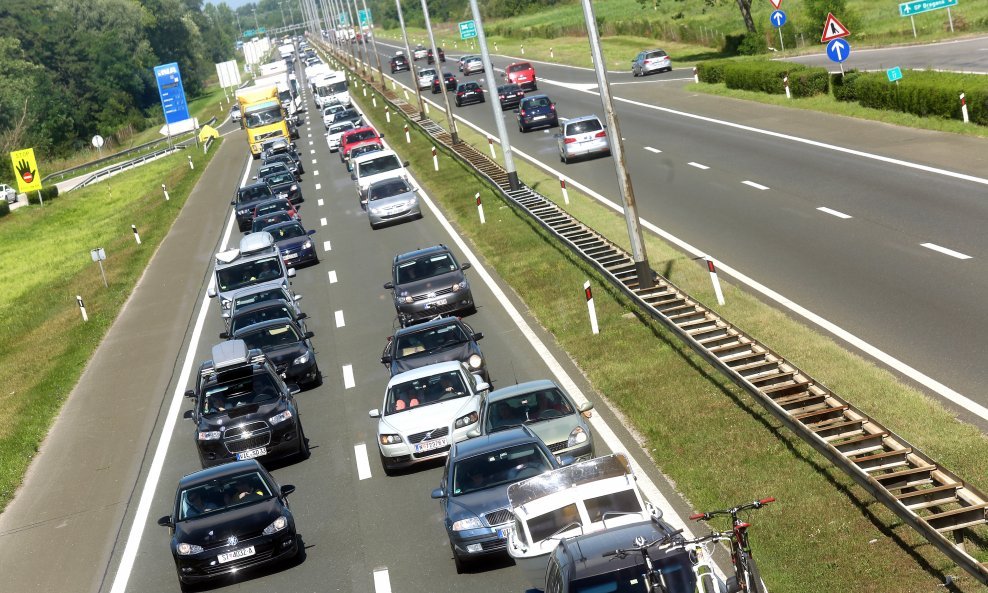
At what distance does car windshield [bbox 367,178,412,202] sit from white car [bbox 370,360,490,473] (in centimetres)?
2199

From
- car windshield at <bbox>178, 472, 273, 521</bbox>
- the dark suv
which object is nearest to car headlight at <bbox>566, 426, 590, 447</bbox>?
car windshield at <bbox>178, 472, 273, 521</bbox>

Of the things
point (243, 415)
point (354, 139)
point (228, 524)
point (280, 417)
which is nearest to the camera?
point (228, 524)

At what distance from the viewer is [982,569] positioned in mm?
9781

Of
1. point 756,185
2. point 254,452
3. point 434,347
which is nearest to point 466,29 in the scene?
point 756,185

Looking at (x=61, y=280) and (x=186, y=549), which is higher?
(x=61, y=280)

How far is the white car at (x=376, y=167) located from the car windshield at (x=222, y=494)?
104 feet

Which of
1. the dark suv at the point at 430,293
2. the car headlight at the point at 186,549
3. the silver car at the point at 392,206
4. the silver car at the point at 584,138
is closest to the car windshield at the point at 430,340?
the dark suv at the point at 430,293

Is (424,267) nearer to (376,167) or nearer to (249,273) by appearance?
(249,273)

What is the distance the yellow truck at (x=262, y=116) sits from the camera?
2672 inches

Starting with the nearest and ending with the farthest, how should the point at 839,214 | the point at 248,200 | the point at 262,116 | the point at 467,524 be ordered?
1. the point at 467,524
2. the point at 839,214
3. the point at 248,200
4. the point at 262,116

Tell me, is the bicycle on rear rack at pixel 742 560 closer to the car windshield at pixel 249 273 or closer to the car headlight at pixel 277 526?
the car headlight at pixel 277 526

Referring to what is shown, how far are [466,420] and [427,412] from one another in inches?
23.3

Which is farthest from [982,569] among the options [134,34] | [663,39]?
[134,34]

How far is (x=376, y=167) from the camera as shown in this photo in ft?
156
